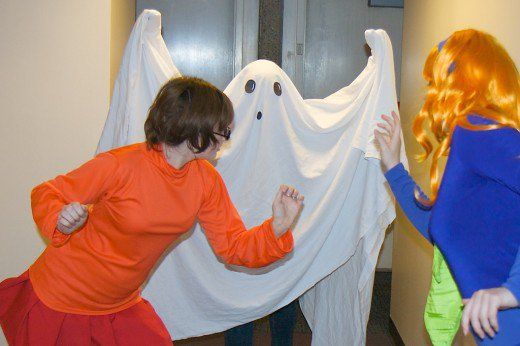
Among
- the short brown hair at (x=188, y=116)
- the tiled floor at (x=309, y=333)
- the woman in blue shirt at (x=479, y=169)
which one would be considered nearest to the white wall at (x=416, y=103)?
the tiled floor at (x=309, y=333)

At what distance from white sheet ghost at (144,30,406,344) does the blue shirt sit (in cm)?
91

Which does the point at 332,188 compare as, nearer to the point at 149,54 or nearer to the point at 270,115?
the point at 270,115

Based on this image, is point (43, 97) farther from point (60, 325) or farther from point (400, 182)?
point (400, 182)

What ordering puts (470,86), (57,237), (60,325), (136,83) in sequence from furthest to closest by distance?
(136,83) → (60,325) → (57,237) → (470,86)

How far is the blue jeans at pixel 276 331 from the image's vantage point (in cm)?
256

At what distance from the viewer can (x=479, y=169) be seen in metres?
1.35

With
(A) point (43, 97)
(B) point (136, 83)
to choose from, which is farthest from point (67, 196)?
(A) point (43, 97)

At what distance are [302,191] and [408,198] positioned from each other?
746 mm

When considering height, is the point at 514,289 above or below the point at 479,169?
below

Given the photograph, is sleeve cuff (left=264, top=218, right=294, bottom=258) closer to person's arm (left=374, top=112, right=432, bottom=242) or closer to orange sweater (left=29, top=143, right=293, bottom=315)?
orange sweater (left=29, top=143, right=293, bottom=315)

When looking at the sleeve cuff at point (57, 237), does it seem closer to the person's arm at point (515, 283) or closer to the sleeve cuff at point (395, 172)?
the sleeve cuff at point (395, 172)

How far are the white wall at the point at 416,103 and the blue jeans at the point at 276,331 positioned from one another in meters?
0.63

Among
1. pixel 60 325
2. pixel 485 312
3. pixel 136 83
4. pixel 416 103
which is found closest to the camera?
pixel 485 312

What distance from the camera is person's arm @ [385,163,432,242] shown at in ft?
5.60
